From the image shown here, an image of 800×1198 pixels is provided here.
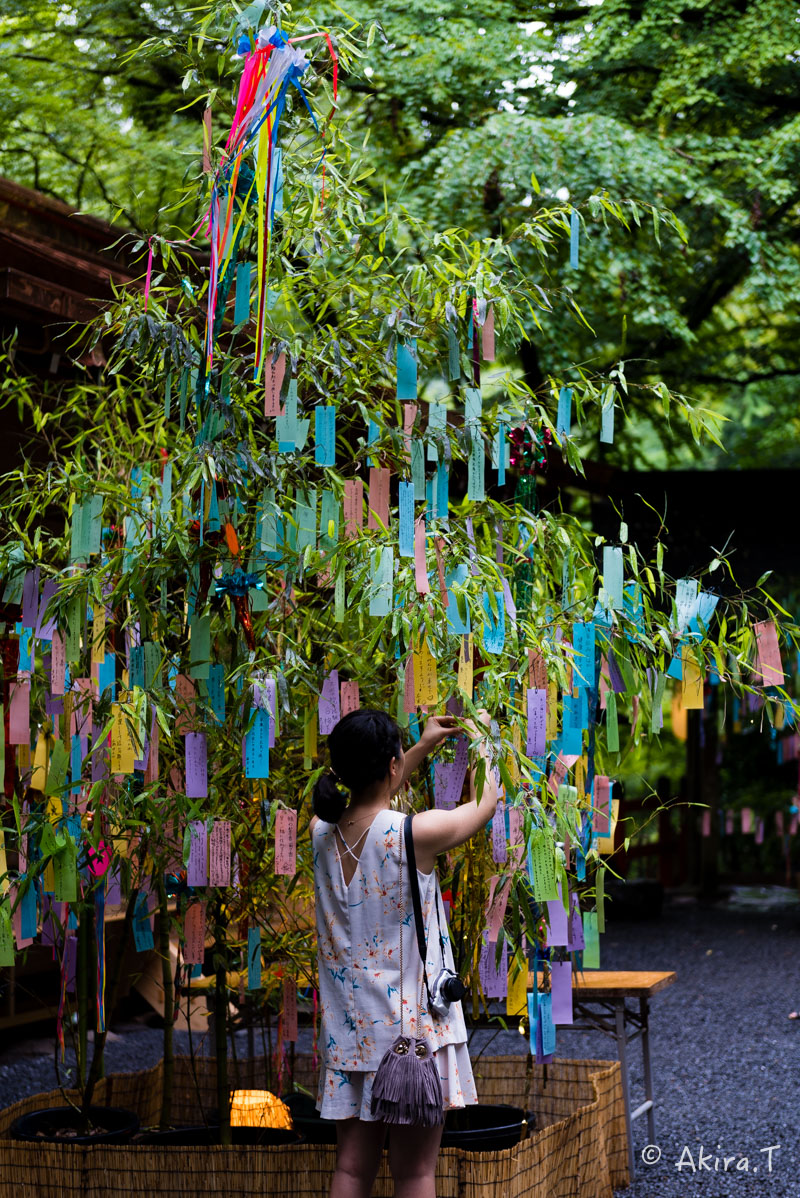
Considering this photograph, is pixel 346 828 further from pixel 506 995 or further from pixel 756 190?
pixel 756 190

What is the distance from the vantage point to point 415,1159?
2.05 m

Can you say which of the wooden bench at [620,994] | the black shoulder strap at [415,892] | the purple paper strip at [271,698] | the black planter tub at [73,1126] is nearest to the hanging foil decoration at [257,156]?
the purple paper strip at [271,698]

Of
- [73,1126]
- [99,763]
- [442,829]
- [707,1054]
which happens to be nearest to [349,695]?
[442,829]

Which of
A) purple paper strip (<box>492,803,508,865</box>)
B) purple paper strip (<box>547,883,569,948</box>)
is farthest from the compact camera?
purple paper strip (<box>547,883,569,948</box>)

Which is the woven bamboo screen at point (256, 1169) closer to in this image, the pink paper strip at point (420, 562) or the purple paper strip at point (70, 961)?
the purple paper strip at point (70, 961)

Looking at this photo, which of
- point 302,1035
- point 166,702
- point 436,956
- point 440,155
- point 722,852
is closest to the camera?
point 436,956

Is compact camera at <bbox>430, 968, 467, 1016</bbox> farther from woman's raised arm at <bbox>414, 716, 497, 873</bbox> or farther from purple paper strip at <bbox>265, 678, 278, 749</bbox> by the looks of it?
purple paper strip at <bbox>265, 678, 278, 749</bbox>

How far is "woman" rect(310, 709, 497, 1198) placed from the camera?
6.72 ft

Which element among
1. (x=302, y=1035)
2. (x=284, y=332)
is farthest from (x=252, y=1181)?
(x=302, y=1035)

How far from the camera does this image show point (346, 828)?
2133 mm

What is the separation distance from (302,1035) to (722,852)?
5.95 m

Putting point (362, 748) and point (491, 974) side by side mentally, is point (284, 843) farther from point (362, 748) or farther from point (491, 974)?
point (491, 974)

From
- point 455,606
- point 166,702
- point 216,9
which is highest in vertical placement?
point 216,9

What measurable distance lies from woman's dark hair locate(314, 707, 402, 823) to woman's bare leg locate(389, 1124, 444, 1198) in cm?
53
